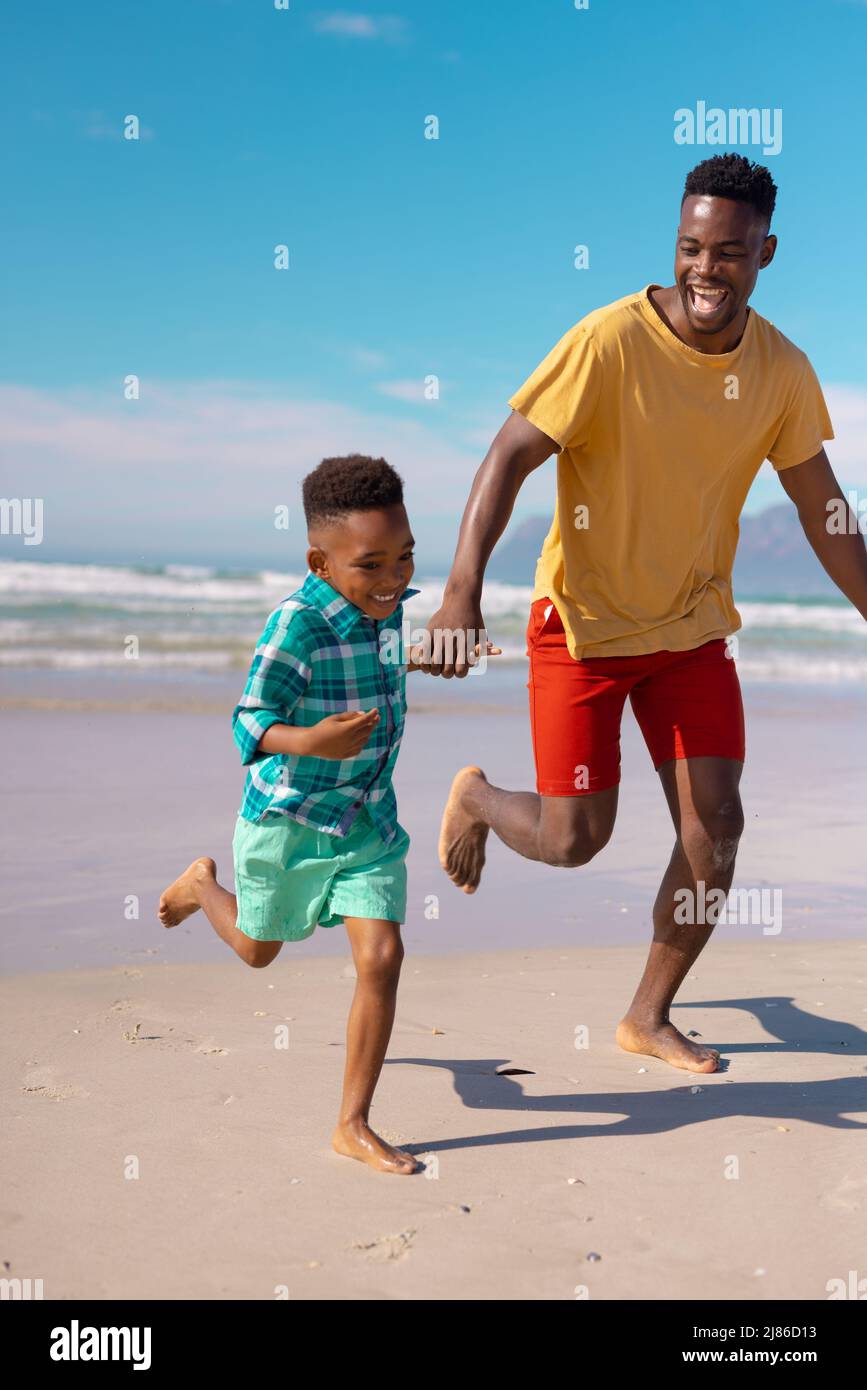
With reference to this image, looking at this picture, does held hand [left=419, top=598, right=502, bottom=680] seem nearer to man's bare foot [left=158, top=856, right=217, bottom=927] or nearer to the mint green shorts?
the mint green shorts

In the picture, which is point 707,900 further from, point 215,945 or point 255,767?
point 215,945

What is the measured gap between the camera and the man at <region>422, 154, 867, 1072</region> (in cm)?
361

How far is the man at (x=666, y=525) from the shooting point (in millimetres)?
3613

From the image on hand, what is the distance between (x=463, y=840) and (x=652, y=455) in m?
1.43

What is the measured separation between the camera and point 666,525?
3.77 metres

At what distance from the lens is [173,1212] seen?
2.77 meters

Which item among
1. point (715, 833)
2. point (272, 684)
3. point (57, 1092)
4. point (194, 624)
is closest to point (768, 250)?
point (715, 833)

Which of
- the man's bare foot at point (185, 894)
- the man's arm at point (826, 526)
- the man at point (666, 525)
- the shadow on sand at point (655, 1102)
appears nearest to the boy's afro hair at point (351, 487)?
the man at point (666, 525)

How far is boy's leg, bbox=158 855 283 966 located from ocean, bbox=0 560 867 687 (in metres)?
9.15

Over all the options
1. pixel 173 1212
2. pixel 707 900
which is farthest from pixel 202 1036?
pixel 707 900

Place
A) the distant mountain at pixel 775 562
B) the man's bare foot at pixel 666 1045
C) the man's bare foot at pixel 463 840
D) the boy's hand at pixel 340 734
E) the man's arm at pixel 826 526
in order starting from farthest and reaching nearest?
the distant mountain at pixel 775 562 → the man's bare foot at pixel 463 840 → the man's arm at pixel 826 526 → the man's bare foot at pixel 666 1045 → the boy's hand at pixel 340 734

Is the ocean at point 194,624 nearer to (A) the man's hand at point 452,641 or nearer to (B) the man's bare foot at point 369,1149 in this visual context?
(A) the man's hand at point 452,641

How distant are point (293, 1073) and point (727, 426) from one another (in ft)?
6.90
